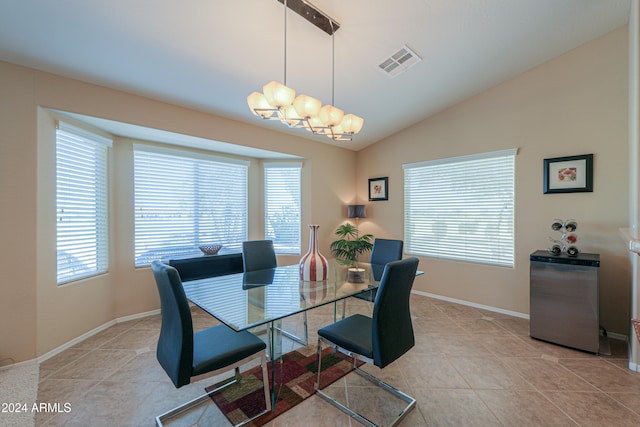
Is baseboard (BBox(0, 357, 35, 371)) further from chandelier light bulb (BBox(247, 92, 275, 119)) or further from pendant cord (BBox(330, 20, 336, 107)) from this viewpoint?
pendant cord (BBox(330, 20, 336, 107))

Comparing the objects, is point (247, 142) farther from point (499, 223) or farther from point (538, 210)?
point (538, 210)

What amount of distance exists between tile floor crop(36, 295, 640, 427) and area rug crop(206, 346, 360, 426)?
7 cm

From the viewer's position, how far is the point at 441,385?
2.11 metres

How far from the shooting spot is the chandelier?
1835 mm

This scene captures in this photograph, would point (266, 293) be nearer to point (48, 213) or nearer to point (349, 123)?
point (349, 123)

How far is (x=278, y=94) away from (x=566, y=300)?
131 inches

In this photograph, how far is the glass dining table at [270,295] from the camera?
1.71 meters

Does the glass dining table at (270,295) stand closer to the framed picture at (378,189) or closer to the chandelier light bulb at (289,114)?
the chandelier light bulb at (289,114)

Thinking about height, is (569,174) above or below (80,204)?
above

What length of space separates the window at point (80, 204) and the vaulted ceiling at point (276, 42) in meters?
0.73

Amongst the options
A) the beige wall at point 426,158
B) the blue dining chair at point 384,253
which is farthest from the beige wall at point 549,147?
the blue dining chair at point 384,253

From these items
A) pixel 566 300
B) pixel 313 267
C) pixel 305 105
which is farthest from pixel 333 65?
pixel 566 300

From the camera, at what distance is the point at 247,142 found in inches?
149

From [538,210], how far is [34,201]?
530 cm
